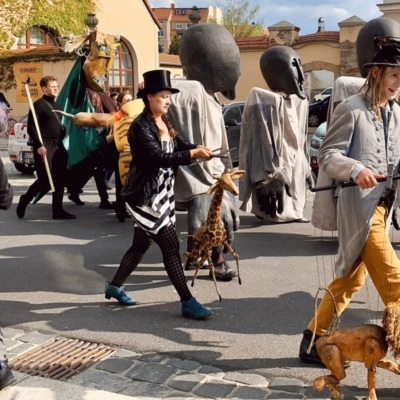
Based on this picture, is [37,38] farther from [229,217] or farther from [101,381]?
[101,381]

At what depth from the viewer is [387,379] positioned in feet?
12.0

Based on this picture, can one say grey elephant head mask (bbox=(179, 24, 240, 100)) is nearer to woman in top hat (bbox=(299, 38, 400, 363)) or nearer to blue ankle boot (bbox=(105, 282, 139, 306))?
blue ankle boot (bbox=(105, 282, 139, 306))

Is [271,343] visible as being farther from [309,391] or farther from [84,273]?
[84,273]

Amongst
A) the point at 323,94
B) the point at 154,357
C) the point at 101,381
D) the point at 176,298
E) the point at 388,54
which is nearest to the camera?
the point at 388,54

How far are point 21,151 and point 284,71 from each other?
737 centimetres

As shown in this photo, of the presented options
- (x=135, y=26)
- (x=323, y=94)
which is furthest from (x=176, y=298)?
(x=323, y=94)

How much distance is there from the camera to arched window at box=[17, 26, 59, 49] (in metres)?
23.2

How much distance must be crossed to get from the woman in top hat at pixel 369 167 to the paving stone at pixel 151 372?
34.7 inches

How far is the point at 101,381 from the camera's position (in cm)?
366

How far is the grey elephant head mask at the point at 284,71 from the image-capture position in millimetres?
7188

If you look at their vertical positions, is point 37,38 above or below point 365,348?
above

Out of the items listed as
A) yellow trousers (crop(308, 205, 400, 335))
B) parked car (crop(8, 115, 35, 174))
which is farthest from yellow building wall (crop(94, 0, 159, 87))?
yellow trousers (crop(308, 205, 400, 335))

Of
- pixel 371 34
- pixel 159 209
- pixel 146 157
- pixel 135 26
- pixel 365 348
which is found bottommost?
pixel 365 348

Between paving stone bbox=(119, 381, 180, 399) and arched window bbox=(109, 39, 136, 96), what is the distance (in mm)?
22815
